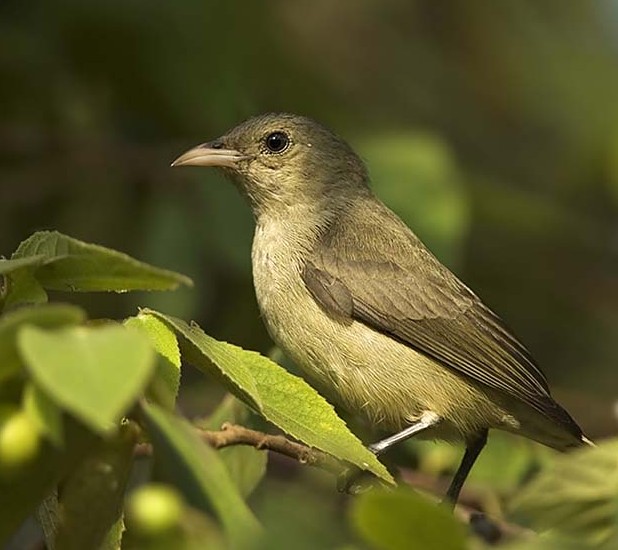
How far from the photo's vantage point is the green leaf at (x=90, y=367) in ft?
5.09

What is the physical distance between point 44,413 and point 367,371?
2612 mm

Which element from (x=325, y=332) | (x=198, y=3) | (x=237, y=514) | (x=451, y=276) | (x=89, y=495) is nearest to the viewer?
(x=237, y=514)

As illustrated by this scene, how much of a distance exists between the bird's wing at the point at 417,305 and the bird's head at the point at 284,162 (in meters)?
0.36

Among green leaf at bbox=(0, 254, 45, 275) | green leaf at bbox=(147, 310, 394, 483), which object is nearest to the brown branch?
green leaf at bbox=(147, 310, 394, 483)

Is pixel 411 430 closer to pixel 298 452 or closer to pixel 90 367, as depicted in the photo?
pixel 298 452

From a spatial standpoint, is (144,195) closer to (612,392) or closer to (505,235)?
(505,235)

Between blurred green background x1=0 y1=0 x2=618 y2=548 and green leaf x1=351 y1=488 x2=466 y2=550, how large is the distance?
345cm

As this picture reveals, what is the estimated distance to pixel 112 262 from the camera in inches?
86.8

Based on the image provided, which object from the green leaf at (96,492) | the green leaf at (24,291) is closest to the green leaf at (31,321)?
the green leaf at (96,492)

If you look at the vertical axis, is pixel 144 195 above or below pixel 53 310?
below

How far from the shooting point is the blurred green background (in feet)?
17.9

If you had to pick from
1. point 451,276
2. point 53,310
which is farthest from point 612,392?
point 53,310

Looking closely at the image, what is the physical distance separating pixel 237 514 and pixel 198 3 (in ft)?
13.7

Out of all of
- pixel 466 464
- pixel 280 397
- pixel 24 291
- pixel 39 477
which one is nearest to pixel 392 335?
pixel 466 464
